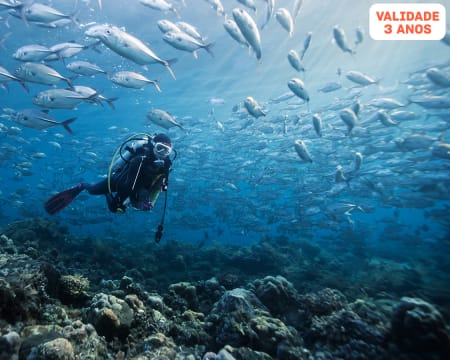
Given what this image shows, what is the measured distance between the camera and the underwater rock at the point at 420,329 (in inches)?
107

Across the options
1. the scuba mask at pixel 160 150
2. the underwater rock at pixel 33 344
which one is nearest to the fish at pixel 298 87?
the scuba mask at pixel 160 150

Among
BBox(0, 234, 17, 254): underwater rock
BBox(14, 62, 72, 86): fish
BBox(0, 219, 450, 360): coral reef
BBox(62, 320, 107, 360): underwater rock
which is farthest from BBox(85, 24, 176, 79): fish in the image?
BBox(0, 234, 17, 254): underwater rock

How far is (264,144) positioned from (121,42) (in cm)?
1319

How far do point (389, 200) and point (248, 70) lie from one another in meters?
22.0

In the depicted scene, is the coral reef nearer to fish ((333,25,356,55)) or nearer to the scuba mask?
the scuba mask

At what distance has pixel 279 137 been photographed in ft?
87.0

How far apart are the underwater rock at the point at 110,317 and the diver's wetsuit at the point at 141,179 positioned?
1.45 m

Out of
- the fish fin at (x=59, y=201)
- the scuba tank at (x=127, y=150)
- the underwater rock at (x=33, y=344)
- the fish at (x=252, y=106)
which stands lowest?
the underwater rock at (x=33, y=344)

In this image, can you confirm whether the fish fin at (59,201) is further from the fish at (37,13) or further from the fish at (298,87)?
the fish at (298,87)

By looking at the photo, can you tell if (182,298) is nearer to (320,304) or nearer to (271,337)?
(271,337)

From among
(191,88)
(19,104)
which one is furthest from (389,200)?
(19,104)

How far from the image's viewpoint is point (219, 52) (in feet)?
87.2

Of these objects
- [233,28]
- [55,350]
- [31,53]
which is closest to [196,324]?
[55,350]

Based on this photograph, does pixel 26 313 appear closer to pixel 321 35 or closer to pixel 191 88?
pixel 321 35
